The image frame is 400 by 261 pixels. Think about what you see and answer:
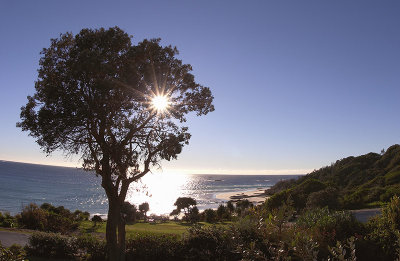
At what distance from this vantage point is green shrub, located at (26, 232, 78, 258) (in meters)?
13.1

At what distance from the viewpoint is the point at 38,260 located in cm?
1257

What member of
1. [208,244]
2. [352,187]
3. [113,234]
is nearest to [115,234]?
[113,234]

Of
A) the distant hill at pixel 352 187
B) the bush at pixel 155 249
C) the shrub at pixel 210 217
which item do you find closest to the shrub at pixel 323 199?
the distant hill at pixel 352 187

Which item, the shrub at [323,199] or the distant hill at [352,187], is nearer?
the shrub at [323,199]

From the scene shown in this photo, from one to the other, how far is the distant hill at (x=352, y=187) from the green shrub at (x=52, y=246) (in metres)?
9.22

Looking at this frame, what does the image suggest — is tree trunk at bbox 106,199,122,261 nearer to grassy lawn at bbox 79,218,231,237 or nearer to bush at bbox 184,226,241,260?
bush at bbox 184,226,241,260

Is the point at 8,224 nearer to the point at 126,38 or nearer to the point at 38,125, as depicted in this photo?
the point at 38,125

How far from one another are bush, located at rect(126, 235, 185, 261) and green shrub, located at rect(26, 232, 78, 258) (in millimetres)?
2678

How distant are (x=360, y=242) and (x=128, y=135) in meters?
9.12

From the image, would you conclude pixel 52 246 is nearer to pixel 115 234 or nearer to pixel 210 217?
pixel 115 234

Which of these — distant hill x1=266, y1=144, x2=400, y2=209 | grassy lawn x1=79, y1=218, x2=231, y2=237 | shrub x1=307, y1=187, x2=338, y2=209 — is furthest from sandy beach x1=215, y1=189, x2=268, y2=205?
shrub x1=307, y1=187, x2=338, y2=209

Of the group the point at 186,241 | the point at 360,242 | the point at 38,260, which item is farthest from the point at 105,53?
the point at 360,242

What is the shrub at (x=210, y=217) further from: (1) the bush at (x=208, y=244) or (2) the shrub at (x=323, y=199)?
(1) the bush at (x=208, y=244)

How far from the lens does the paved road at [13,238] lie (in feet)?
54.8
